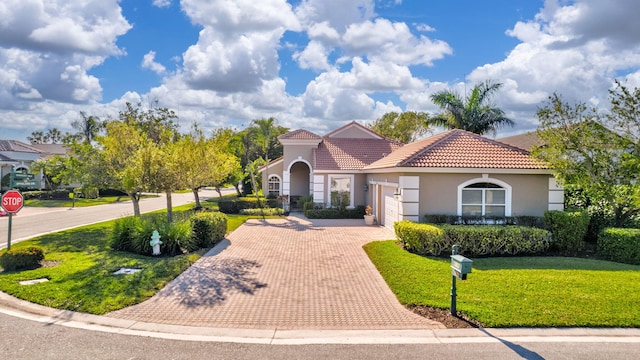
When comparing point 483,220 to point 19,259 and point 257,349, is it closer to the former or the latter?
point 257,349

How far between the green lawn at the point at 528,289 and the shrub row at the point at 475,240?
0.57 metres

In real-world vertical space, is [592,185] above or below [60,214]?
above

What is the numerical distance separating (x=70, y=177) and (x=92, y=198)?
951 inches

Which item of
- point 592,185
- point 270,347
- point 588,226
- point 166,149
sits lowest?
point 270,347

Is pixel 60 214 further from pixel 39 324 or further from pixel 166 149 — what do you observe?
pixel 39 324

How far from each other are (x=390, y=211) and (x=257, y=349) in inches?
503

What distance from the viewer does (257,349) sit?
19.4 feet

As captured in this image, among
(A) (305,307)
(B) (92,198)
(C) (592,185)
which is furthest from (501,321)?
(B) (92,198)

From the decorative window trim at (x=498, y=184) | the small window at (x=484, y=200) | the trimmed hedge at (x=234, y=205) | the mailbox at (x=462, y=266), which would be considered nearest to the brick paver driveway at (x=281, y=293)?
the mailbox at (x=462, y=266)

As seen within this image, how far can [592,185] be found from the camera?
1348cm

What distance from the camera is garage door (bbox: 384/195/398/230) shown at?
16.8 metres

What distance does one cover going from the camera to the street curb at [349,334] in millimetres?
6281

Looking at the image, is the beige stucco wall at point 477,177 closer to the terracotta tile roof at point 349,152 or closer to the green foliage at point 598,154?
the green foliage at point 598,154

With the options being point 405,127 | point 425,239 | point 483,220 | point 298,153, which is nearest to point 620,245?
point 483,220
